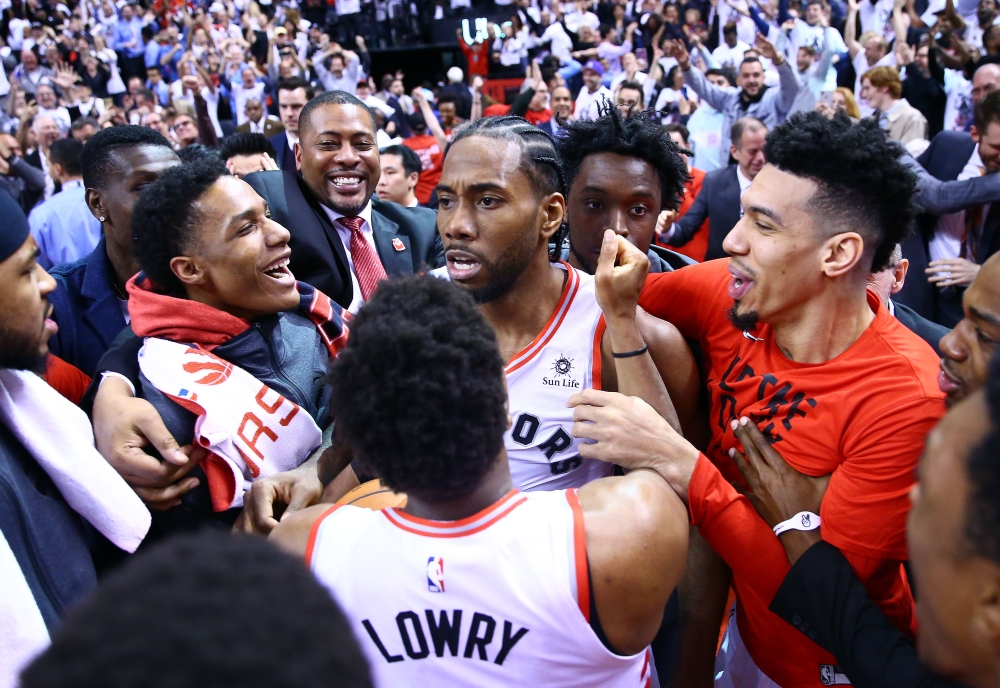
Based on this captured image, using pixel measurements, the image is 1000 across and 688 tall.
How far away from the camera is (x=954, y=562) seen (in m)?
1.07

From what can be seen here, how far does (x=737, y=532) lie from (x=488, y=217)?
3.84 ft

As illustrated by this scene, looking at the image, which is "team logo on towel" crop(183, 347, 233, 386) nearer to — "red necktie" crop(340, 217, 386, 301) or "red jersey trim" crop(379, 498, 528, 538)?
"red jersey trim" crop(379, 498, 528, 538)

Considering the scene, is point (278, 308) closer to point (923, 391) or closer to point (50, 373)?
point (50, 373)

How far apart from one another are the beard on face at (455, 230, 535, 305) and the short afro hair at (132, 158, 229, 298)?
0.86 meters

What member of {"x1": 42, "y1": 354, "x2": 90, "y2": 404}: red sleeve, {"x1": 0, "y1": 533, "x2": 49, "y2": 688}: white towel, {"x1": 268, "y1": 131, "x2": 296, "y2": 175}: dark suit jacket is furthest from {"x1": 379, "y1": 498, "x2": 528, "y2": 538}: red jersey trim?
{"x1": 268, "y1": 131, "x2": 296, "y2": 175}: dark suit jacket

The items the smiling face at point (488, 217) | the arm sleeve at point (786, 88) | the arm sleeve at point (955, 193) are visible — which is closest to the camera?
the smiling face at point (488, 217)

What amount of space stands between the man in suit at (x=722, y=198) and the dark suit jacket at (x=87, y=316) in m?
4.02

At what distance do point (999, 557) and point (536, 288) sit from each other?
1.64 metres

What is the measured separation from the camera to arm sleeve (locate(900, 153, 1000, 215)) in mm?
4664

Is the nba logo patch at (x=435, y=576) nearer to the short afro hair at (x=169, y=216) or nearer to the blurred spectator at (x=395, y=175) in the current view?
the short afro hair at (x=169, y=216)

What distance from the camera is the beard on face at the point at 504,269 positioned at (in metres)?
2.44

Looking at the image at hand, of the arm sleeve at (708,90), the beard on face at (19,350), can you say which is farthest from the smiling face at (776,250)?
the arm sleeve at (708,90)

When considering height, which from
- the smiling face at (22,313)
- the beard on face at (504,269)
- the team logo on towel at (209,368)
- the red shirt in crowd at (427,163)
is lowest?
the red shirt in crowd at (427,163)

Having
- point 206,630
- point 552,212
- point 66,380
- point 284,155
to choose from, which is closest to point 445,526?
point 206,630
